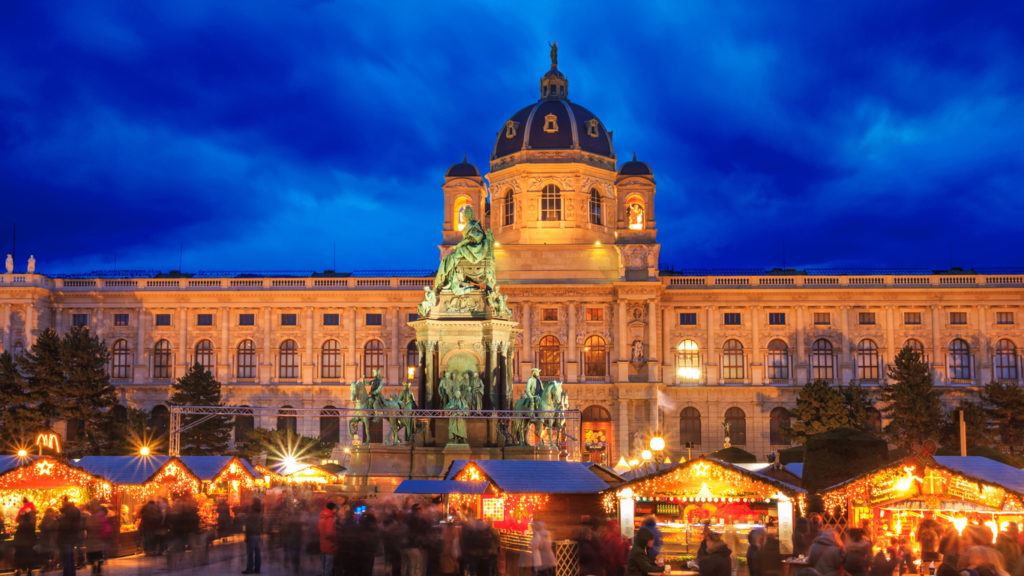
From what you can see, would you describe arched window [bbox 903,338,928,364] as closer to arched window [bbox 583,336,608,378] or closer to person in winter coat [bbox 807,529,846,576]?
arched window [bbox 583,336,608,378]

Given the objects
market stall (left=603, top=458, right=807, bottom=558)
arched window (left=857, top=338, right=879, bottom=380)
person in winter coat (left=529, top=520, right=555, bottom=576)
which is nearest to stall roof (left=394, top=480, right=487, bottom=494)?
market stall (left=603, top=458, right=807, bottom=558)

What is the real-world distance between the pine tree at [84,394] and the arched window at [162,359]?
12.5 meters

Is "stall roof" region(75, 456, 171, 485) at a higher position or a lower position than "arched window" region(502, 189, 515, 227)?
lower

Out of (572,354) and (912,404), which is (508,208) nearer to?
(572,354)

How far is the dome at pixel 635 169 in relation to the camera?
295 feet

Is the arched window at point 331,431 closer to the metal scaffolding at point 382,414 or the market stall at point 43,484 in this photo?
the metal scaffolding at point 382,414

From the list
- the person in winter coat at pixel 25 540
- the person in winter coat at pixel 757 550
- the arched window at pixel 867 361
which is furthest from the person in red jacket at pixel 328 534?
the arched window at pixel 867 361

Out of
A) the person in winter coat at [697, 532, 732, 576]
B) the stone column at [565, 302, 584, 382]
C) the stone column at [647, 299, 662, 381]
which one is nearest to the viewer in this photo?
the person in winter coat at [697, 532, 732, 576]

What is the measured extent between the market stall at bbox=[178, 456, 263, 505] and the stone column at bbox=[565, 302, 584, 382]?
1739 inches

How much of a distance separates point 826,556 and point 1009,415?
200ft

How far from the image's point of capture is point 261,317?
88750 mm

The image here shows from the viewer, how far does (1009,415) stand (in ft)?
240

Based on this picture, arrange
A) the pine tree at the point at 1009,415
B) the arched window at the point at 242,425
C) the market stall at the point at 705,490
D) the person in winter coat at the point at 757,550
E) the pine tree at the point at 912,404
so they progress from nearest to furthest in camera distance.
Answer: the person in winter coat at the point at 757,550, the market stall at the point at 705,490, the pine tree at the point at 1009,415, the pine tree at the point at 912,404, the arched window at the point at 242,425

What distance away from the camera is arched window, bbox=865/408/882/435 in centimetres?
7950
